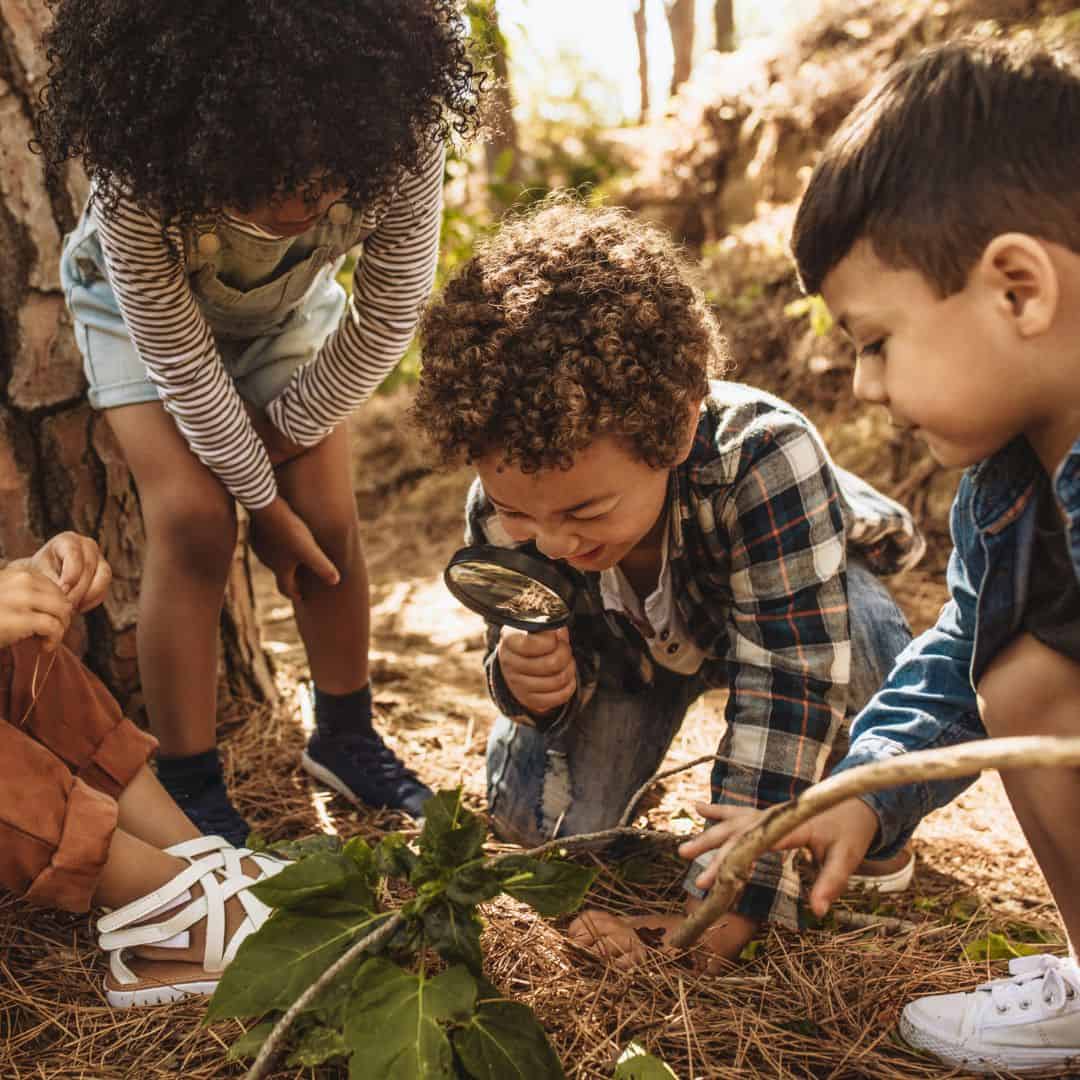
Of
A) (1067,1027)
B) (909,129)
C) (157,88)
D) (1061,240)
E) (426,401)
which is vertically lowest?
(1067,1027)

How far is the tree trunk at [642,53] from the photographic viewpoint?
10492 mm

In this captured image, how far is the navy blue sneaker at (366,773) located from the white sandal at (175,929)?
1.93 ft

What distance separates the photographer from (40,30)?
7.52 feet

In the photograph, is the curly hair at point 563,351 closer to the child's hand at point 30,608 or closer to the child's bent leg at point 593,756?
the child's hand at point 30,608

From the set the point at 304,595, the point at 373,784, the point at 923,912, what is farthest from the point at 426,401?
the point at 923,912

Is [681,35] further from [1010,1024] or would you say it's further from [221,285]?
[1010,1024]

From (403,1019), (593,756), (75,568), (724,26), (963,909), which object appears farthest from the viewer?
(724,26)

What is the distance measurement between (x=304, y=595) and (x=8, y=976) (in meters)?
0.96

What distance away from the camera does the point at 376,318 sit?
84.5 inches

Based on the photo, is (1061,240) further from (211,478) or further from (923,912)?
(211,478)

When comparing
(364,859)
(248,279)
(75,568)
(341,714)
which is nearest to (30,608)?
(75,568)

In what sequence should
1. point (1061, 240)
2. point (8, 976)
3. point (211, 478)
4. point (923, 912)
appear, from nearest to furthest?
1. point (1061, 240)
2. point (8, 976)
3. point (923, 912)
4. point (211, 478)

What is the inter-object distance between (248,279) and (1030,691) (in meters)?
1.60

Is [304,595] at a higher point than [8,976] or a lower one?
higher
